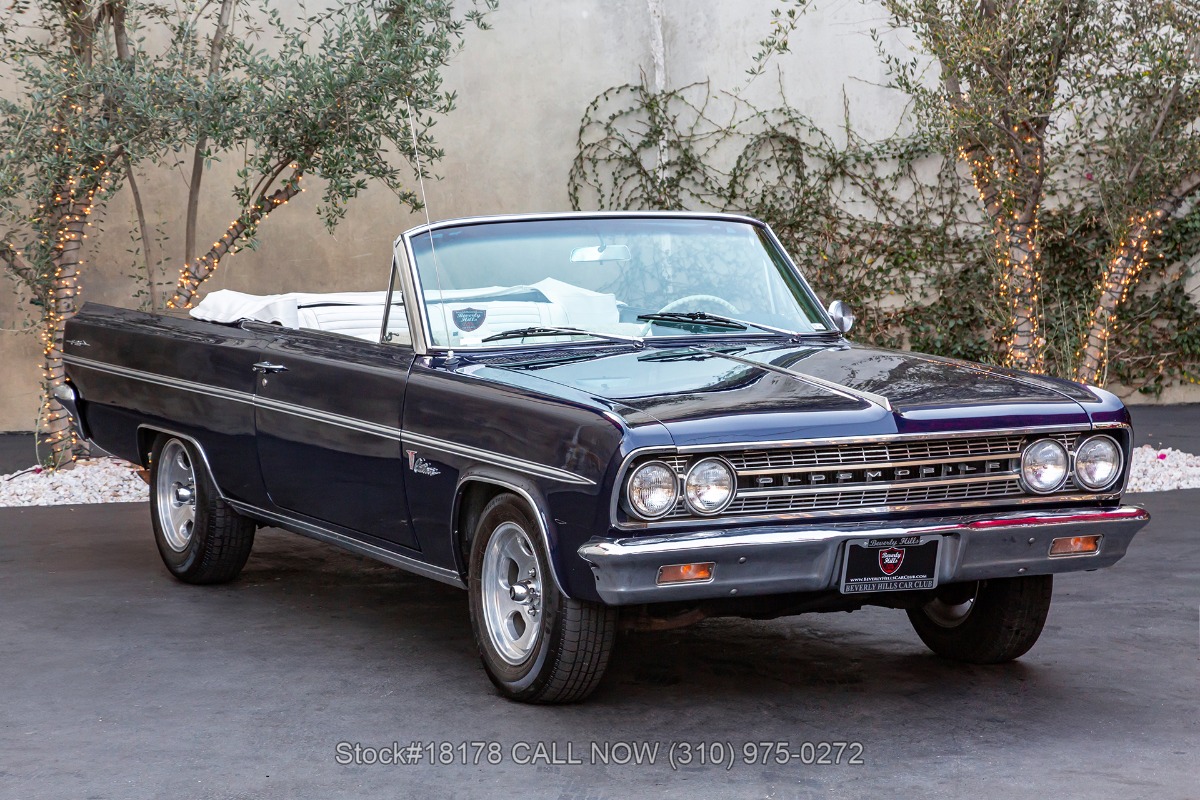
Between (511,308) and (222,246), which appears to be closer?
(511,308)

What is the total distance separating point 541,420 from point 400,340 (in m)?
1.14

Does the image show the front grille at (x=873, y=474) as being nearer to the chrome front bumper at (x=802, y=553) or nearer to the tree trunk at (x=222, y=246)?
the chrome front bumper at (x=802, y=553)

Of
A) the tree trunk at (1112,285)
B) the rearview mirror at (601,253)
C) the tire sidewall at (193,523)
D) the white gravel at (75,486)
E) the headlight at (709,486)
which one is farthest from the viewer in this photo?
the tree trunk at (1112,285)

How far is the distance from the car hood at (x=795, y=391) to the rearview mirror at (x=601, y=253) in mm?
501

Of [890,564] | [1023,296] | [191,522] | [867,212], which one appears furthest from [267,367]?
[867,212]

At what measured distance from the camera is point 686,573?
13.3 ft

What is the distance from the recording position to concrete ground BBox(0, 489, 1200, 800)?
3.98 meters

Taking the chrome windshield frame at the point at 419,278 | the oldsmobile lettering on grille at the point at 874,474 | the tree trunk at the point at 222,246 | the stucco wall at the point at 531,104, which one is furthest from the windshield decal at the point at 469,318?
the stucco wall at the point at 531,104

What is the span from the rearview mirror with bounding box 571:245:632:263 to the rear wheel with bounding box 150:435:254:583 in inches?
78.3

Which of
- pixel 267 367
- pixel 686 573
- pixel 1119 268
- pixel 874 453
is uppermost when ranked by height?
pixel 1119 268

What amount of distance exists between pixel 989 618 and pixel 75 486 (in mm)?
6545

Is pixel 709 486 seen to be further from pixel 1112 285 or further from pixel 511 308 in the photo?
pixel 1112 285

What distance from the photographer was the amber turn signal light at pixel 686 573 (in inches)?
159

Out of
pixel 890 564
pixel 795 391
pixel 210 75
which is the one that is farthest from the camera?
pixel 210 75
